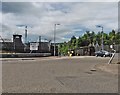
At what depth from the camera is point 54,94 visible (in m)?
10.0

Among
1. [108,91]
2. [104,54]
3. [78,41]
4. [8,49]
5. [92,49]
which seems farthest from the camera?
[78,41]

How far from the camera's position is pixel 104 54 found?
207 ft

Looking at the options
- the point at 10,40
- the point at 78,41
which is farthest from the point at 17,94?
the point at 78,41

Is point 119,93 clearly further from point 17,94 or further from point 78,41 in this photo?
point 78,41

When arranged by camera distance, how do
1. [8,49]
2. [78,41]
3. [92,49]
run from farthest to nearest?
[78,41], [92,49], [8,49]

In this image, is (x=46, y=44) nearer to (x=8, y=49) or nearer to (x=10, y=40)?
(x=10, y=40)

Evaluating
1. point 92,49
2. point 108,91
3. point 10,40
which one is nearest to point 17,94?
point 108,91

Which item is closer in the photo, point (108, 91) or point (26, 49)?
point (108, 91)

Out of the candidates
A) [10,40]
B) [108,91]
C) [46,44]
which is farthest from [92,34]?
[108,91]

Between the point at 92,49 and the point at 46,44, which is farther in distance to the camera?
the point at 46,44

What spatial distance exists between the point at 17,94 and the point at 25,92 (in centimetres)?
53

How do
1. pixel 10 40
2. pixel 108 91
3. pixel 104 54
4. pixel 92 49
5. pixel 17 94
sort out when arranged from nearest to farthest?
pixel 17 94, pixel 108 91, pixel 104 54, pixel 92 49, pixel 10 40

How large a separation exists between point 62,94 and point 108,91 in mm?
1922

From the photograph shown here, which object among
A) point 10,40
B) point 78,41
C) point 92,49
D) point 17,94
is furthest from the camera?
point 78,41
